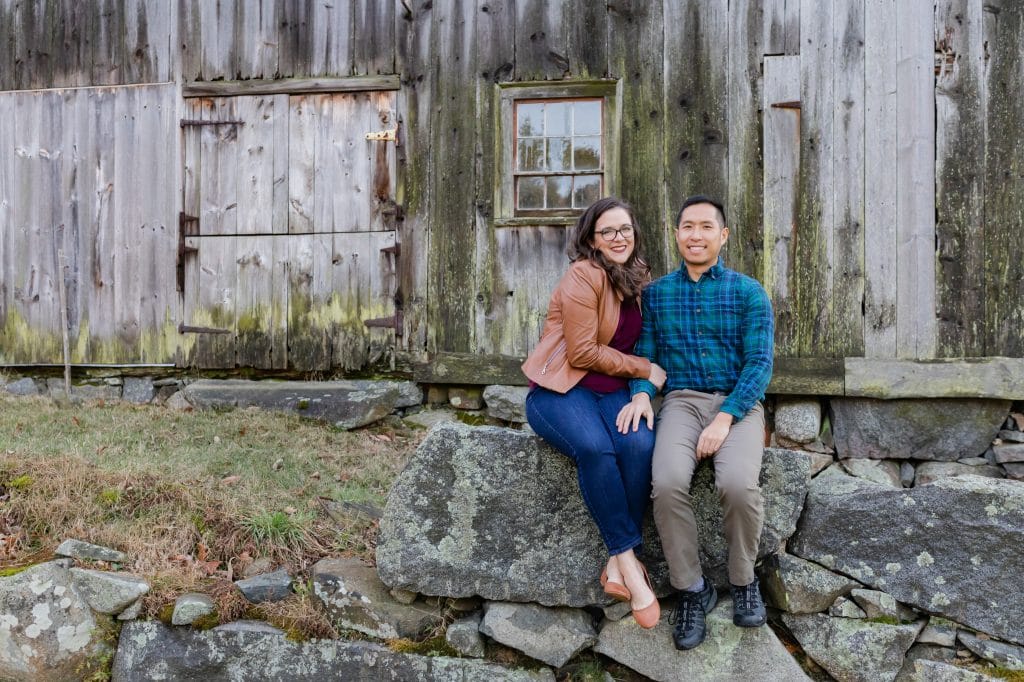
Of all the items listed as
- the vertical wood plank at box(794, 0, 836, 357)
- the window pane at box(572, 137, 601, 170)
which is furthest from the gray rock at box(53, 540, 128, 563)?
the vertical wood plank at box(794, 0, 836, 357)

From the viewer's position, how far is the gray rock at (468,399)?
662 cm

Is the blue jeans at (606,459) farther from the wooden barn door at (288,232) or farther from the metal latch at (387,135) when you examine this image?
the metal latch at (387,135)

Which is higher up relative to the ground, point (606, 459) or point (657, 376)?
point (657, 376)

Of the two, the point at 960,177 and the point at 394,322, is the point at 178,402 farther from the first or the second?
the point at 960,177

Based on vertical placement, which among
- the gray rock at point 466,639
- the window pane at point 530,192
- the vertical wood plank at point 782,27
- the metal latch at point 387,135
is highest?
the vertical wood plank at point 782,27

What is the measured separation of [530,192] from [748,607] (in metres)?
4.15

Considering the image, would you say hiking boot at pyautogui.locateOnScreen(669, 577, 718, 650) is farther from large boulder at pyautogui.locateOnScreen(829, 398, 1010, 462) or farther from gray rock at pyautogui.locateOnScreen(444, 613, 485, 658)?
large boulder at pyautogui.locateOnScreen(829, 398, 1010, 462)

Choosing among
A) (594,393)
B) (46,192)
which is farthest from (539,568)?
(46,192)

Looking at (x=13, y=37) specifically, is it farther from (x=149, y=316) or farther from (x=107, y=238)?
(x=149, y=316)

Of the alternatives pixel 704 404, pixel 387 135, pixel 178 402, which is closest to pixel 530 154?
pixel 387 135

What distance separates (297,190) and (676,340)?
4.49 m

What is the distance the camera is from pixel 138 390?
7055 mm

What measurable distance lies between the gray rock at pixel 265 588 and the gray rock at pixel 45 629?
0.71 metres

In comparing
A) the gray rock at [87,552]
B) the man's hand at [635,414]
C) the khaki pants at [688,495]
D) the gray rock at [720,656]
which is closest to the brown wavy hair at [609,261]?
the man's hand at [635,414]
